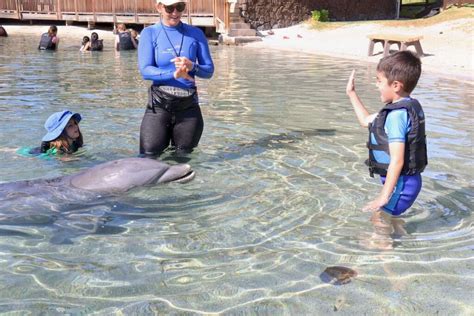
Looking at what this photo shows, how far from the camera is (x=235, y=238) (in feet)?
12.6

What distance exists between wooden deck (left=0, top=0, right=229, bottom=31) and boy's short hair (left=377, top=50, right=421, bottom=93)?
22209mm

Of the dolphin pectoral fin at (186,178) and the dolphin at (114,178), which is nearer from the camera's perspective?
the dolphin at (114,178)

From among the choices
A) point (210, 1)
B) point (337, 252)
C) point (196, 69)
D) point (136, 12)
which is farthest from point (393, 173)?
point (136, 12)

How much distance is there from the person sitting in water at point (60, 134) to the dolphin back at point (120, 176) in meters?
1.24

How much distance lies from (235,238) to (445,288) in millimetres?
1446

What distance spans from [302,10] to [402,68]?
26.6 metres

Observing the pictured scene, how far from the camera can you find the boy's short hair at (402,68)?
343cm

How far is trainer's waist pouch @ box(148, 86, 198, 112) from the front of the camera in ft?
17.2

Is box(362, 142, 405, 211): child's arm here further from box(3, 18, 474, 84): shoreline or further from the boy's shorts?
box(3, 18, 474, 84): shoreline

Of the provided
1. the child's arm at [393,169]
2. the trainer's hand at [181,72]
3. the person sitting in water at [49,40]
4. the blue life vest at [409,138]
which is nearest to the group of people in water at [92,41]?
the person sitting in water at [49,40]

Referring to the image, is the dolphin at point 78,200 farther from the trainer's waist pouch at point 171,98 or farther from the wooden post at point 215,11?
the wooden post at point 215,11

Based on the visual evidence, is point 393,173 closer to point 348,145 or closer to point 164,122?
point 164,122

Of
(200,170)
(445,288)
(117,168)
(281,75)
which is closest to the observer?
(445,288)

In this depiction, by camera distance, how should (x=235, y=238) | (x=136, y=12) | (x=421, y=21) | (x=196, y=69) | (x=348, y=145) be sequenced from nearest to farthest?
(x=235, y=238) < (x=196, y=69) < (x=348, y=145) < (x=421, y=21) < (x=136, y=12)
